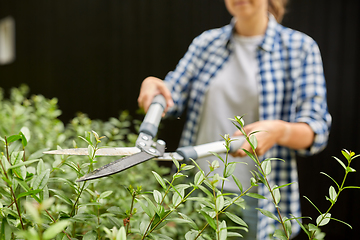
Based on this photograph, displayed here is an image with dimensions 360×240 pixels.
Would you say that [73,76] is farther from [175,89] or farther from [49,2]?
[175,89]

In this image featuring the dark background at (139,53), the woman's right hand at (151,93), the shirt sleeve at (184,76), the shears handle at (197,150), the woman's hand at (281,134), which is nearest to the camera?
the shears handle at (197,150)

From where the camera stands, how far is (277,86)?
1.62 metres

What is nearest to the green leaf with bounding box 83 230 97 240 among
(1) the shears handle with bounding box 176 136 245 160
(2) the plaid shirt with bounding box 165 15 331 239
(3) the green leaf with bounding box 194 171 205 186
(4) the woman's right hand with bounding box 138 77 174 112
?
(3) the green leaf with bounding box 194 171 205 186

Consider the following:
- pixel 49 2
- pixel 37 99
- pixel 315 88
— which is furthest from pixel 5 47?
pixel 315 88

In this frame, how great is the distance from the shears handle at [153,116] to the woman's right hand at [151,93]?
0.03 metres

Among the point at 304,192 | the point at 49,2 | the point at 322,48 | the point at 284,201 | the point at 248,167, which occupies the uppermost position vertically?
the point at 49,2

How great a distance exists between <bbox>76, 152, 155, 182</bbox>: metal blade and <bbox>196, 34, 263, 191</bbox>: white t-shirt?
77 cm

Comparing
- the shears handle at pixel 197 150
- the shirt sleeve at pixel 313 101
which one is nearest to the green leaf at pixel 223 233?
the shears handle at pixel 197 150

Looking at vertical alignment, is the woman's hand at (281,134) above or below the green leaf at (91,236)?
below

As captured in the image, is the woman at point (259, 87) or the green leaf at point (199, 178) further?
the woman at point (259, 87)

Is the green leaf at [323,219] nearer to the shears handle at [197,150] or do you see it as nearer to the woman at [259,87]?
the shears handle at [197,150]

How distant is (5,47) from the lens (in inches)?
283

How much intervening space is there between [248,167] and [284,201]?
0.32m

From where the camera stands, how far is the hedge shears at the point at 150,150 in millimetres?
729
